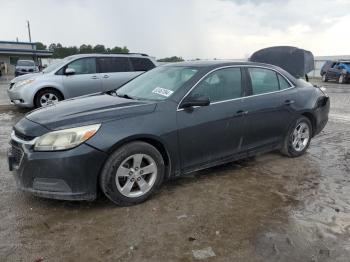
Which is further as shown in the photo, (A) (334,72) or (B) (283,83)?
(A) (334,72)

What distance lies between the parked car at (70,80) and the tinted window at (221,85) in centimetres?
608

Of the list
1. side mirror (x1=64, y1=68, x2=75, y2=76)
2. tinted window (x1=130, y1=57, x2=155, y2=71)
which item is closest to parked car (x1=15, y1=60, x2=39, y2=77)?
tinted window (x1=130, y1=57, x2=155, y2=71)

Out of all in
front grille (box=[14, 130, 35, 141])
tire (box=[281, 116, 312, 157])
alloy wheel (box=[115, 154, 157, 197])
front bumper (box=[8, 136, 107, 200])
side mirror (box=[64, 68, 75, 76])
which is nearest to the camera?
front bumper (box=[8, 136, 107, 200])

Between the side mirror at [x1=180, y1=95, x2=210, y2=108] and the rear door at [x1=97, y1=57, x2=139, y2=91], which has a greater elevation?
the rear door at [x1=97, y1=57, x2=139, y2=91]

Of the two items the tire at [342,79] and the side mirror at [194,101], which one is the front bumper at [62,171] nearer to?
the side mirror at [194,101]

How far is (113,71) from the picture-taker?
10500 millimetres

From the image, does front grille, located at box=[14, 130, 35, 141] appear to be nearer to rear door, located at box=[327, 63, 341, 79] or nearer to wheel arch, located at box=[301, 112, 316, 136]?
wheel arch, located at box=[301, 112, 316, 136]

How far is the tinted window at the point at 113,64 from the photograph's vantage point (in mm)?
10351

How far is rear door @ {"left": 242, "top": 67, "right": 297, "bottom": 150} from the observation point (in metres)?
4.79

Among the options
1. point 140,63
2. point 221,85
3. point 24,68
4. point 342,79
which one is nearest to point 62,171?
point 221,85

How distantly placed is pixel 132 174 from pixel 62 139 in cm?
81

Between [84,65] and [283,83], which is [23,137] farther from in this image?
[84,65]

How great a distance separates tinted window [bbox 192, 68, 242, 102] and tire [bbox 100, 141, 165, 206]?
100 centimetres

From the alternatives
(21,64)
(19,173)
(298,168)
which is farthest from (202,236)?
(21,64)
